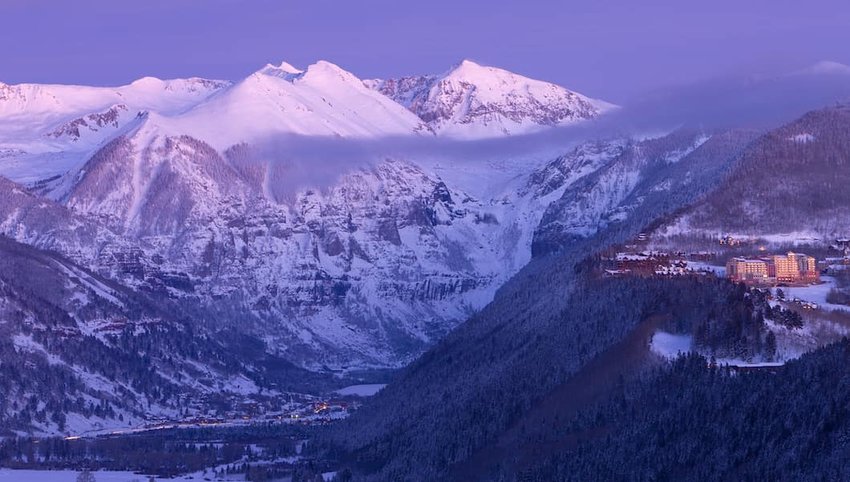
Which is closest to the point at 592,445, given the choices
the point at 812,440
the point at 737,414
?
the point at 737,414

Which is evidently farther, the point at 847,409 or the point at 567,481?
the point at 567,481

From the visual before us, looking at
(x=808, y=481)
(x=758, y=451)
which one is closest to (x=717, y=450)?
(x=758, y=451)

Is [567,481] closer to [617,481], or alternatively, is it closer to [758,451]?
[617,481]

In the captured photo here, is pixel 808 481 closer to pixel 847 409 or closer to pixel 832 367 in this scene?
pixel 847 409

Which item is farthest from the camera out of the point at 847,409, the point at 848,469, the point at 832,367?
the point at 832,367

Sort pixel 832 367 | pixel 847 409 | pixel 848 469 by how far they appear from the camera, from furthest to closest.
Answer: pixel 832 367, pixel 847 409, pixel 848 469

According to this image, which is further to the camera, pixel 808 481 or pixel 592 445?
pixel 592 445

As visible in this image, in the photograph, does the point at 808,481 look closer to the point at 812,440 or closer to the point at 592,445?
the point at 812,440

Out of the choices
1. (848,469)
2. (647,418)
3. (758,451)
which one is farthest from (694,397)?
(848,469)
